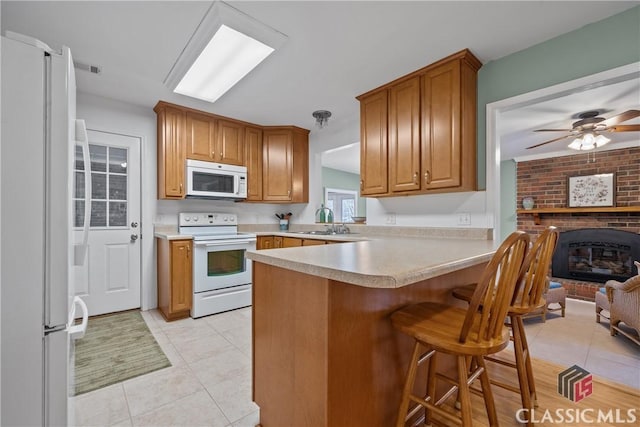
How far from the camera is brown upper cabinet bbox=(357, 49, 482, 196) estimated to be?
7.16 feet

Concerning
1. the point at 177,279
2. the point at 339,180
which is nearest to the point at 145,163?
the point at 177,279

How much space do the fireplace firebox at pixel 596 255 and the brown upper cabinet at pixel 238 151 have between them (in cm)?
428

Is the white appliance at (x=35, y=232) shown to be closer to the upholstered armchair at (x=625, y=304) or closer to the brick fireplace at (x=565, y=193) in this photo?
the upholstered armchair at (x=625, y=304)

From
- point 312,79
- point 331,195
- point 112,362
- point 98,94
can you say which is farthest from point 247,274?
point 331,195

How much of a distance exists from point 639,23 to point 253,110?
10.2 feet

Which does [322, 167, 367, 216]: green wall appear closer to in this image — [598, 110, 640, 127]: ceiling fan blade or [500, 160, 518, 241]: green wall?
[500, 160, 518, 241]: green wall

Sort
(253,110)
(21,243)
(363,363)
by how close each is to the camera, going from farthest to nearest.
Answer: (253,110) < (363,363) < (21,243)

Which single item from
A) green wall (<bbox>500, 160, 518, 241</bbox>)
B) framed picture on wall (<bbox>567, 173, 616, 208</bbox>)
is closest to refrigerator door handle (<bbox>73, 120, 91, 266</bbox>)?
framed picture on wall (<bbox>567, 173, 616, 208</bbox>)

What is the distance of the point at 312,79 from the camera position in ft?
8.40

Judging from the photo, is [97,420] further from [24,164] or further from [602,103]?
[602,103]

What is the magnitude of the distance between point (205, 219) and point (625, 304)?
4504mm

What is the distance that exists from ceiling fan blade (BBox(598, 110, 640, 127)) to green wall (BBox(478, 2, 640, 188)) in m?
1.44

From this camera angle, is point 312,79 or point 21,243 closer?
point 21,243

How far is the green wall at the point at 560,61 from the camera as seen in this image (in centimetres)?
171
